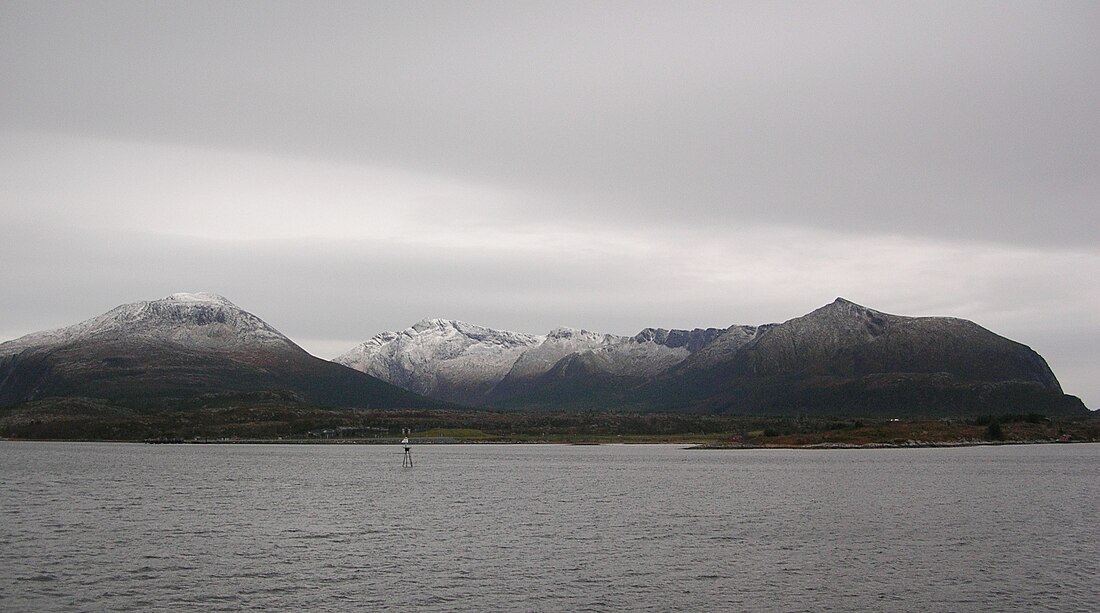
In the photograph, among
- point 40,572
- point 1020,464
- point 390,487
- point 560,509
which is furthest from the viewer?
point 1020,464

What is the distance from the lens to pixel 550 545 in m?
68.2

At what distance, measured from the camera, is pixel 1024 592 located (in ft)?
165

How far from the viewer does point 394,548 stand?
217 ft

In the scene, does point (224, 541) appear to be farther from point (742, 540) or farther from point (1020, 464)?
point (1020, 464)

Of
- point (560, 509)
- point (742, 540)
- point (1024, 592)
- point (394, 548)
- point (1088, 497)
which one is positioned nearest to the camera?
point (1024, 592)

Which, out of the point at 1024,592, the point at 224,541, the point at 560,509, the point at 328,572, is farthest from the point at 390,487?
the point at 1024,592

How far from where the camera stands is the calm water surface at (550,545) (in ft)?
163

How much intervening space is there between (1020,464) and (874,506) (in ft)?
292

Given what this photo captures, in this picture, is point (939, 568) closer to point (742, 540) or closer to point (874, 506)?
point (742, 540)

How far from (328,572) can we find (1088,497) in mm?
79040

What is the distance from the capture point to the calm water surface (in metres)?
49.6

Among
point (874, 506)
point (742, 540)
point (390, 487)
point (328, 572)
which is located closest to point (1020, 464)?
point (874, 506)

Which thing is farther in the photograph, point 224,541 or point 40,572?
point 224,541

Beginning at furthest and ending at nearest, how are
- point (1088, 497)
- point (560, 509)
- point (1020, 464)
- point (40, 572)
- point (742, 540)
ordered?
point (1020, 464) → point (1088, 497) → point (560, 509) → point (742, 540) → point (40, 572)
